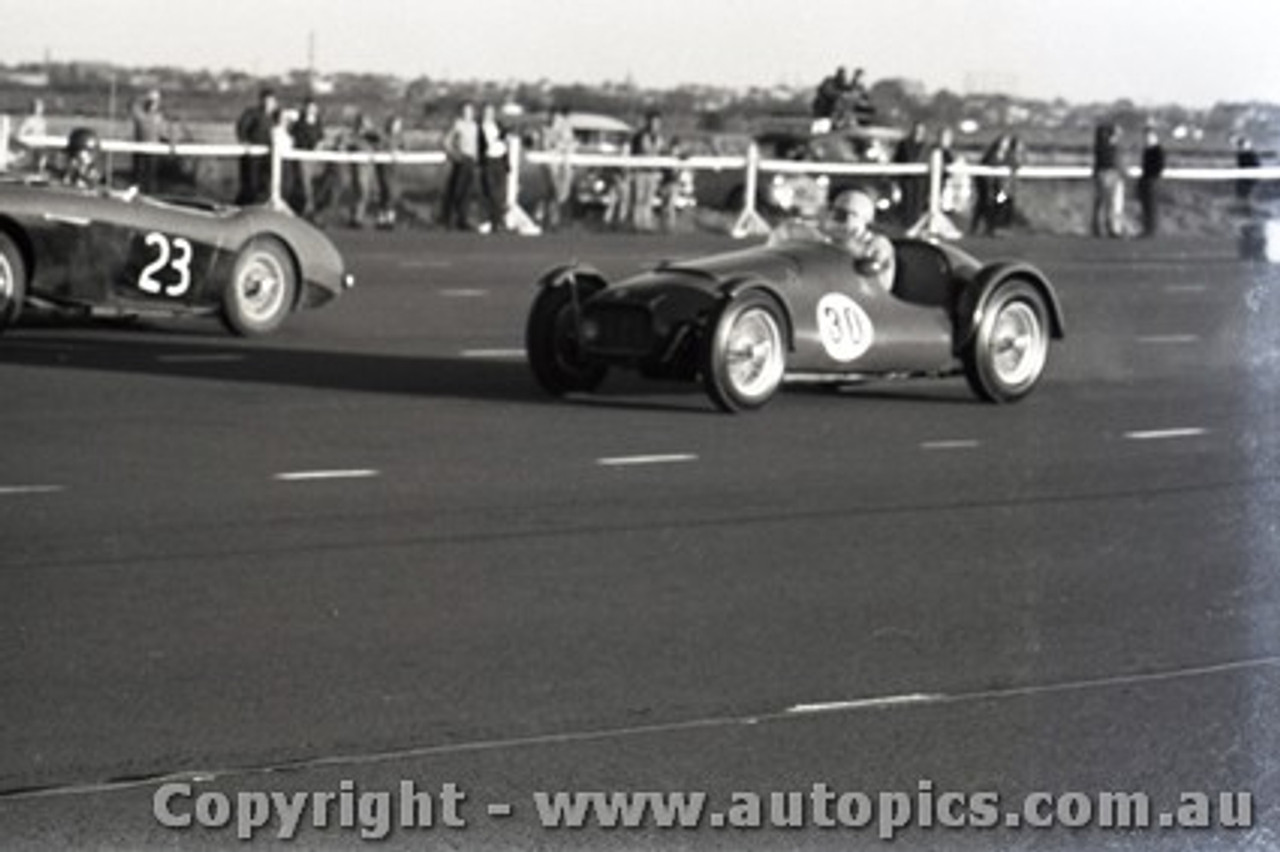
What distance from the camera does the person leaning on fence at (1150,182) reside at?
1518 inches

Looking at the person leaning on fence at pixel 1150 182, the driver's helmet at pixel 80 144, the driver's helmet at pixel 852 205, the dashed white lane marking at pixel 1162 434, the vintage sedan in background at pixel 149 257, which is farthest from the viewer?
the person leaning on fence at pixel 1150 182

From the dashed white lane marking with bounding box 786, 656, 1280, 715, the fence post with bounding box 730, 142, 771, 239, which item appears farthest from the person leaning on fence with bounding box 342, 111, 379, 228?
the dashed white lane marking with bounding box 786, 656, 1280, 715

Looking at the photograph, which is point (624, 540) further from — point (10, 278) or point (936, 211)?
point (936, 211)

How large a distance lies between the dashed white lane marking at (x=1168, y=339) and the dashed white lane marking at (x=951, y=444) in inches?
302

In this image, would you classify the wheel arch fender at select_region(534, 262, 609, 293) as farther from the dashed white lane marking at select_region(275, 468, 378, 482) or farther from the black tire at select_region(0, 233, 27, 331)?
the dashed white lane marking at select_region(275, 468, 378, 482)

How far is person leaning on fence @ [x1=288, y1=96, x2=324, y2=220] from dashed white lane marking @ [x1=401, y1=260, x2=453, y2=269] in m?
5.37

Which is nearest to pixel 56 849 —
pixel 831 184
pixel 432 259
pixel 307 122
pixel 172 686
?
pixel 172 686

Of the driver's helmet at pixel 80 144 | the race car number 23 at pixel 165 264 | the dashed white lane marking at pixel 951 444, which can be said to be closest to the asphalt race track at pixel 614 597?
the dashed white lane marking at pixel 951 444

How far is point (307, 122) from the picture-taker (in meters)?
36.2

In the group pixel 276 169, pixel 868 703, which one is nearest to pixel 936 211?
pixel 276 169

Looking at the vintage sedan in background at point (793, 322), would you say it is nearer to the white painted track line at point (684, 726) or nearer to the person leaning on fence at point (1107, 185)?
the white painted track line at point (684, 726)

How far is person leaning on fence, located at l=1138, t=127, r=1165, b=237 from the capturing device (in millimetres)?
38553

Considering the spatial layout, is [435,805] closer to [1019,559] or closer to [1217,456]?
[1019,559]

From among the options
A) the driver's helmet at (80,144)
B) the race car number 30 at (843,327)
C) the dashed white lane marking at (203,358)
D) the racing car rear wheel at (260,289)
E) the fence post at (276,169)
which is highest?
the driver's helmet at (80,144)
